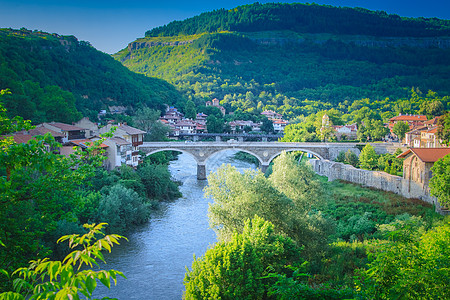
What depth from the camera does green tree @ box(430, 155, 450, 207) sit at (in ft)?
63.3

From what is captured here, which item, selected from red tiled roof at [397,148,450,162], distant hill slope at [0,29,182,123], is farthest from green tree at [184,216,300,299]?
distant hill slope at [0,29,182,123]

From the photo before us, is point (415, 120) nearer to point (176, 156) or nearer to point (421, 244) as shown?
point (176, 156)

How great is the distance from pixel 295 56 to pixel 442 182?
133950mm

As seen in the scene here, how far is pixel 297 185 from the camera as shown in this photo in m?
19.9

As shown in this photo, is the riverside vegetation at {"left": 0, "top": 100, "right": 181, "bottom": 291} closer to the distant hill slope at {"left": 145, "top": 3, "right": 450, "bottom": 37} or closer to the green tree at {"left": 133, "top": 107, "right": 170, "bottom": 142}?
the green tree at {"left": 133, "top": 107, "right": 170, "bottom": 142}

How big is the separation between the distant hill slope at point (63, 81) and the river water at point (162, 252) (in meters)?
18.1

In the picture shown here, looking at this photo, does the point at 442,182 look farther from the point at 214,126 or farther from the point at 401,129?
the point at 214,126

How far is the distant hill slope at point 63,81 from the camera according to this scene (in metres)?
→ 39.3

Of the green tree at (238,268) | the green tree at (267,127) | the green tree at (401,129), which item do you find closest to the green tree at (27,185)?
the green tree at (238,268)

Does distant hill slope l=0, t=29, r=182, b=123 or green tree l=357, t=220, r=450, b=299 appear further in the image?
distant hill slope l=0, t=29, r=182, b=123

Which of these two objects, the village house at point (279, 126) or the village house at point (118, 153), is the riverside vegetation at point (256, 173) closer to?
the village house at point (118, 153)

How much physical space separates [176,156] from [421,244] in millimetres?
47838

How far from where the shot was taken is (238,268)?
37.1 ft

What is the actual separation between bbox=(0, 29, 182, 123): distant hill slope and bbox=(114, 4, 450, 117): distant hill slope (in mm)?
24450
